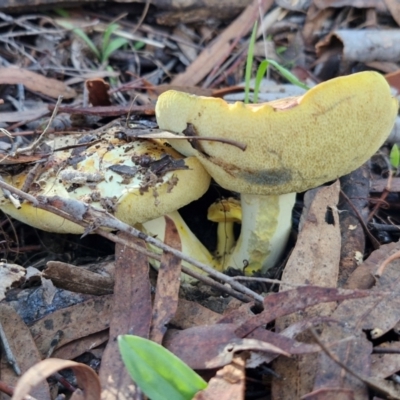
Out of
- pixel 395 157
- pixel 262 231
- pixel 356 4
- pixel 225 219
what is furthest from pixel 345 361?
pixel 356 4

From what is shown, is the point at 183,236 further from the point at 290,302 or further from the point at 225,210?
the point at 290,302

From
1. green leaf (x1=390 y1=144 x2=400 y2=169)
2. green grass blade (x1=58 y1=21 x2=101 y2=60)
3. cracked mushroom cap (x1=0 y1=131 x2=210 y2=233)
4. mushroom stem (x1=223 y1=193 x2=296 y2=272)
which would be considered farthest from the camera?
green grass blade (x1=58 y1=21 x2=101 y2=60)

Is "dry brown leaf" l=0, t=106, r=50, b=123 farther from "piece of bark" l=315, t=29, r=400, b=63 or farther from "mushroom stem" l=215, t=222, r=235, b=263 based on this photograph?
"piece of bark" l=315, t=29, r=400, b=63

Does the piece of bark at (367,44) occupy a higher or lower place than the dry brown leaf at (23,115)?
higher

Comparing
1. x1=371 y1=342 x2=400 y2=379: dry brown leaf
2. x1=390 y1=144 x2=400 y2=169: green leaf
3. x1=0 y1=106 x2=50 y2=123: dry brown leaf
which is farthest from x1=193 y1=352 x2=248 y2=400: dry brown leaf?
x1=0 y1=106 x2=50 y2=123: dry brown leaf

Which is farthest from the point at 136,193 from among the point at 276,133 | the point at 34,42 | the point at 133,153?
the point at 34,42

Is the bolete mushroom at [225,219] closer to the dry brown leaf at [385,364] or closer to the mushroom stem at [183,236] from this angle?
the mushroom stem at [183,236]

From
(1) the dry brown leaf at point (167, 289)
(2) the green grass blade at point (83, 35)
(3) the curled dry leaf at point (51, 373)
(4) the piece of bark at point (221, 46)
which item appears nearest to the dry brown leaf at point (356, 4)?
(4) the piece of bark at point (221, 46)
